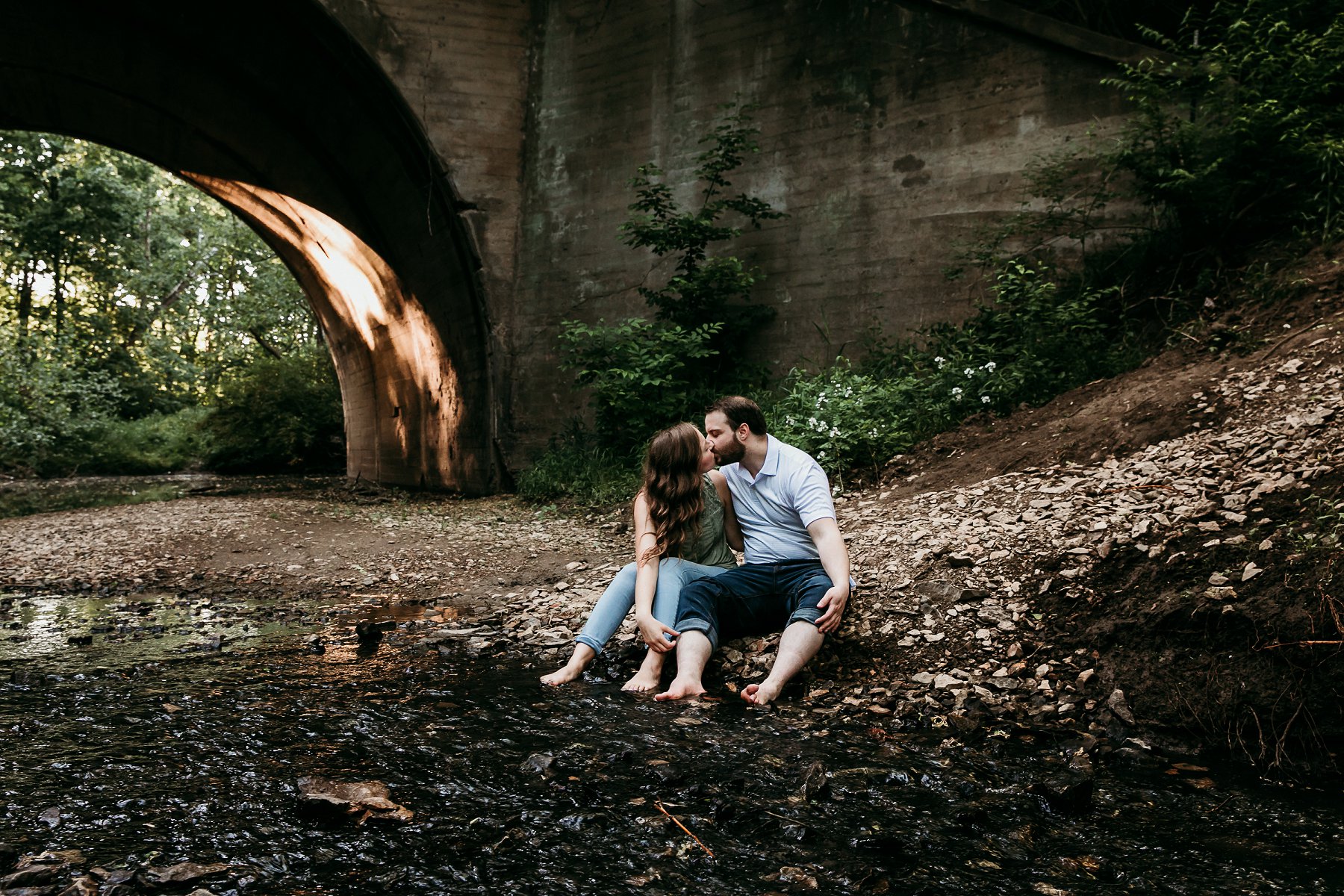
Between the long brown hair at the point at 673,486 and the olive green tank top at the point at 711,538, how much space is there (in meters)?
0.13

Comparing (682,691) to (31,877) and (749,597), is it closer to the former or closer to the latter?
(749,597)

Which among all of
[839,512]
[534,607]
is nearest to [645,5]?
[839,512]

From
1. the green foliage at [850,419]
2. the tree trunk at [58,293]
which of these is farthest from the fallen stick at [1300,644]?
the tree trunk at [58,293]

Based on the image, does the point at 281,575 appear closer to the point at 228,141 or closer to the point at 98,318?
the point at 228,141

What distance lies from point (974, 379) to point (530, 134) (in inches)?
287

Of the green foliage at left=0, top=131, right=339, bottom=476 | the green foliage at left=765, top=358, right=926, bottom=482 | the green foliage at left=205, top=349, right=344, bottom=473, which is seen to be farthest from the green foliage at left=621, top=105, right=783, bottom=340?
the green foliage at left=0, top=131, right=339, bottom=476

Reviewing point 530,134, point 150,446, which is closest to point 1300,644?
point 530,134

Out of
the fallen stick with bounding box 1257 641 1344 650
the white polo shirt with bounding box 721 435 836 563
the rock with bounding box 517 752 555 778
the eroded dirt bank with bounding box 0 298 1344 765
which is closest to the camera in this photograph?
the rock with bounding box 517 752 555 778

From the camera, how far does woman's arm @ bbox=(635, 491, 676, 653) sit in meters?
3.94

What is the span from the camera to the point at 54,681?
12.2 ft

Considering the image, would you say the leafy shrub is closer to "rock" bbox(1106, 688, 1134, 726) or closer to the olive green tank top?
the olive green tank top

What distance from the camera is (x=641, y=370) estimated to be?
9633 mm

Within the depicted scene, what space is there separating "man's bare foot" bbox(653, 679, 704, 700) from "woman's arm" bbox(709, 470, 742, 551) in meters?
0.96

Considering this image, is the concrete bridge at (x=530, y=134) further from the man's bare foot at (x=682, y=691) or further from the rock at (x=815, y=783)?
the rock at (x=815, y=783)
